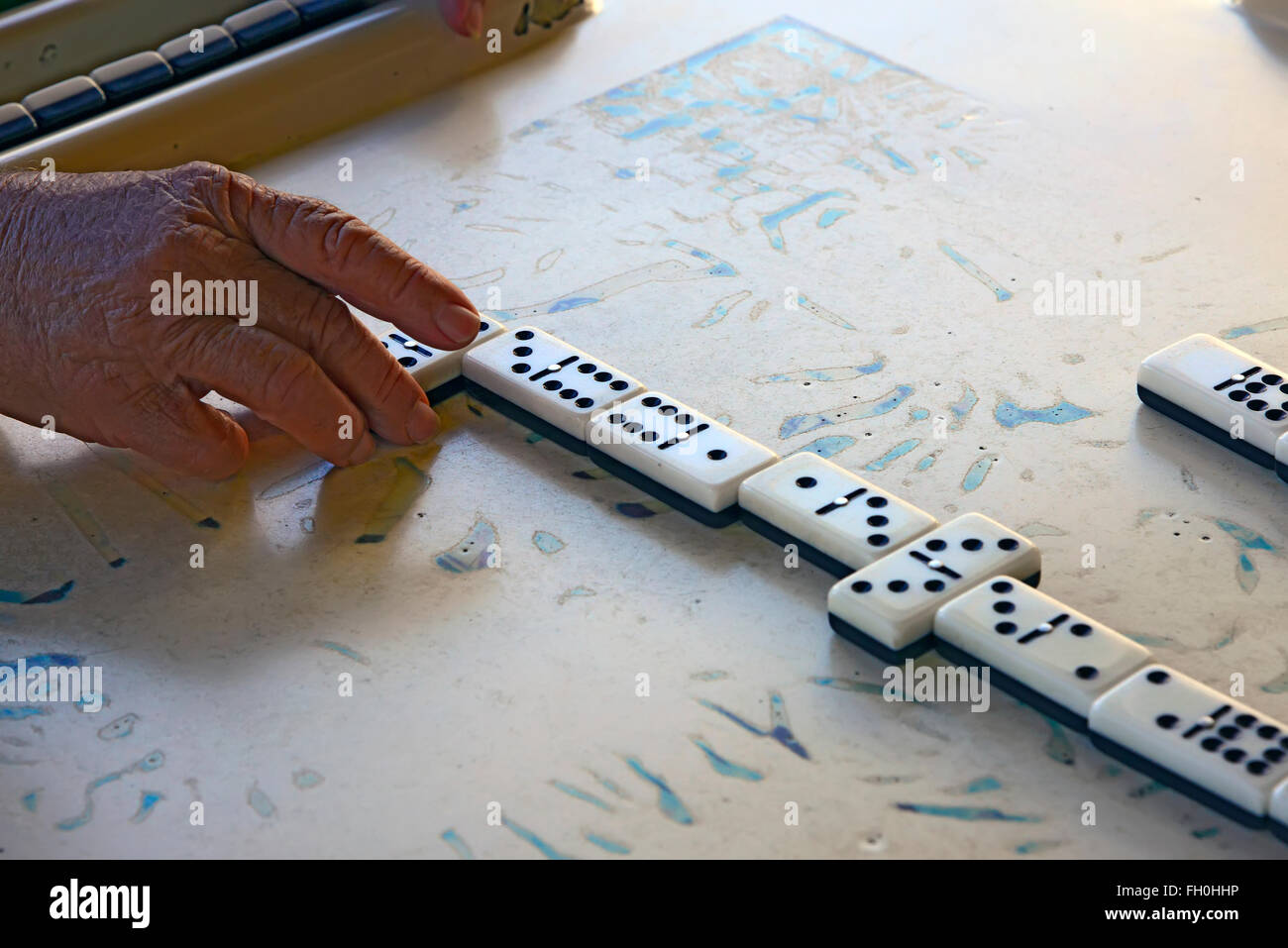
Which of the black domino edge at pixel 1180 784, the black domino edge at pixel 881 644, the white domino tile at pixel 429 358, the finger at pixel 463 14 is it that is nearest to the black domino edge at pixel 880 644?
the black domino edge at pixel 881 644

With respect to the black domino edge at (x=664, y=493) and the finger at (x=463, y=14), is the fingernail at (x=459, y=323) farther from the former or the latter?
the finger at (x=463, y=14)

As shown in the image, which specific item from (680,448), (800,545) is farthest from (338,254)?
(800,545)

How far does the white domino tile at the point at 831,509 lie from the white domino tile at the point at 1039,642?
0.29 feet

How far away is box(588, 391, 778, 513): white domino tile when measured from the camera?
4.25 feet

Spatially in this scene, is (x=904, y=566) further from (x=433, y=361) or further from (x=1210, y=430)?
(x=433, y=361)

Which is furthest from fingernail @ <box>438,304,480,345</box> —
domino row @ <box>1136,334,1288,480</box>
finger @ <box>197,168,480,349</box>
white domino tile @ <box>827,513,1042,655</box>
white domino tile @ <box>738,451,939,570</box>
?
domino row @ <box>1136,334,1288,480</box>

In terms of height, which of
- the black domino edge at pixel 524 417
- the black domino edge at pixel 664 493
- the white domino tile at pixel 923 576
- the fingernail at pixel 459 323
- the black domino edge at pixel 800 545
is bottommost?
the black domino edge at pixel 524 417

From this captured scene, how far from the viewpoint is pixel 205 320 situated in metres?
1.34

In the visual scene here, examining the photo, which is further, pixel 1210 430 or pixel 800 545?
pixel 1210 430

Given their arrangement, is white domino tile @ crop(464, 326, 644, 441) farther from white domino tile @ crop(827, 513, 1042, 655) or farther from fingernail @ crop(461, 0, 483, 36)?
fingernail @ crop(461, 0, 483, 36)

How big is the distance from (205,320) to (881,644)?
2.05 ft

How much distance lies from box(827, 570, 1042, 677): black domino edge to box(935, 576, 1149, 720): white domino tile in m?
0.01

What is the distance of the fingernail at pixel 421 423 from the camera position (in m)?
1.42
